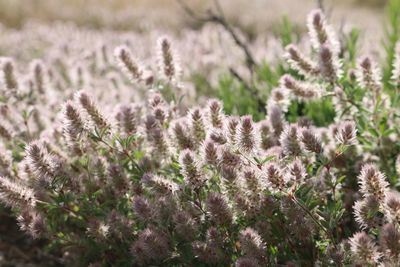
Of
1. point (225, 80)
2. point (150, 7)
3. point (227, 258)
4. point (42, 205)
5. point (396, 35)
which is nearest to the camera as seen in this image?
point (227, 258)

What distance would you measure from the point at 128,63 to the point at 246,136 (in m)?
1.07

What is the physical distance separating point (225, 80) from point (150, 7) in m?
8.36

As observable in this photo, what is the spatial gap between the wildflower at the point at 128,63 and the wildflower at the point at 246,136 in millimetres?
1019

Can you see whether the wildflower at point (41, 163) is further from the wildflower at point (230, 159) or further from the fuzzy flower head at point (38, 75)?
the fuzzy flower head at point (38, 75)

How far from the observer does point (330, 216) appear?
2115 millimetres

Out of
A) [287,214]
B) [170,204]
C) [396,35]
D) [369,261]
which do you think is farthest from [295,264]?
[396,35]

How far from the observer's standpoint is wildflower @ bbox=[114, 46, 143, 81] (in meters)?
2.91

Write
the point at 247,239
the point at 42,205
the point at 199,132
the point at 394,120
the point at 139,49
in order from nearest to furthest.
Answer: the point at 247,239 → the point at 199,132 → the point at 42,205 → the point at 394,120 → the point at 139,49

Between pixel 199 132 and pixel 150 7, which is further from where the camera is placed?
pixel 150 7

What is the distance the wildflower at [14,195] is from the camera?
7.55 feet

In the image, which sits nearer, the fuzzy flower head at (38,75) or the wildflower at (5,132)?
the wildflower at (5,132)

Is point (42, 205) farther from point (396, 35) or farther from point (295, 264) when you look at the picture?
point (396, 35)

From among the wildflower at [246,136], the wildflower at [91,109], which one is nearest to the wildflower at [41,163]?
the wildflower at [91,109]

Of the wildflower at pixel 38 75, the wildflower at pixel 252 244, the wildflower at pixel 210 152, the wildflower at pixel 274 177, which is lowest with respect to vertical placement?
the wildflower at pixel 252 244
